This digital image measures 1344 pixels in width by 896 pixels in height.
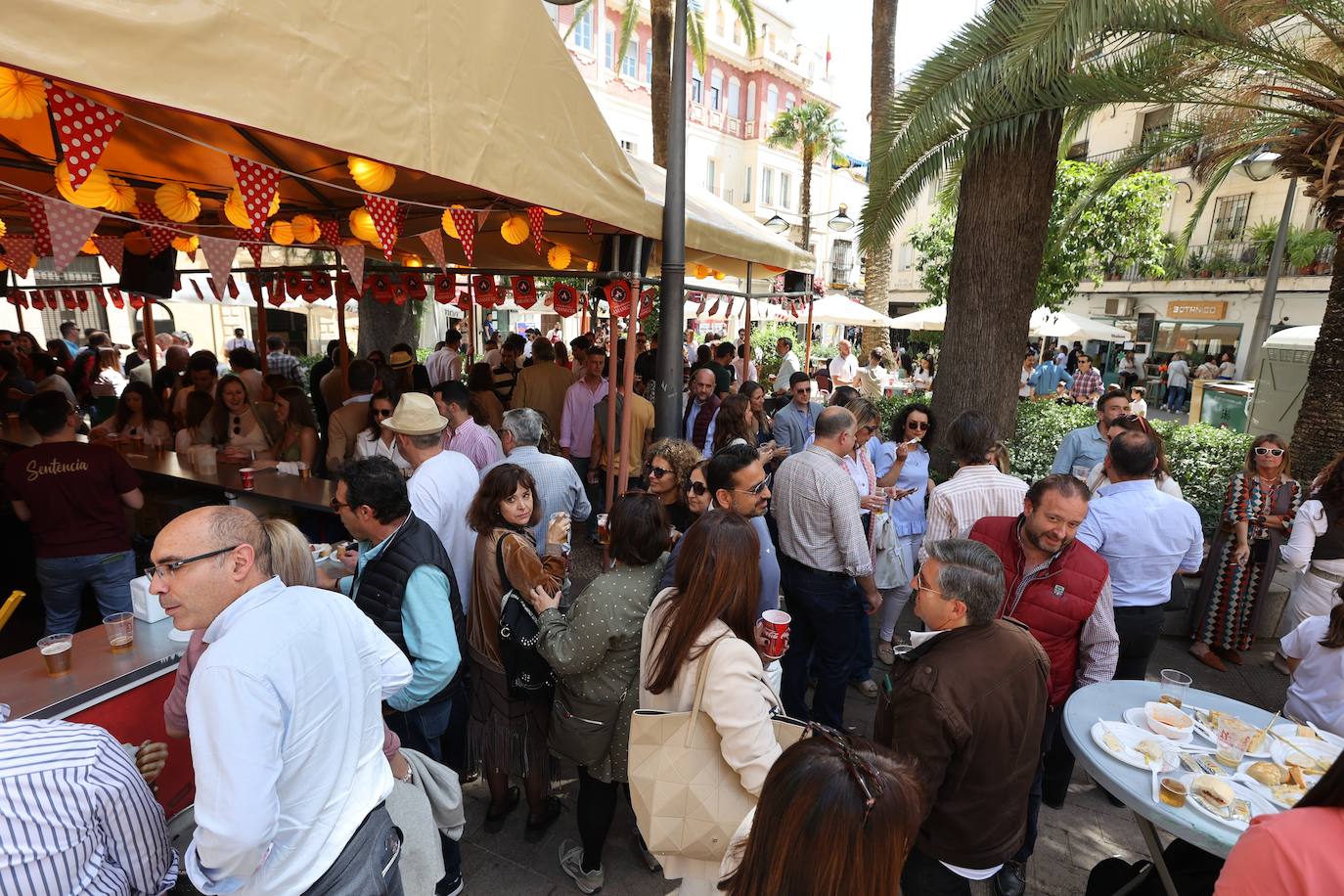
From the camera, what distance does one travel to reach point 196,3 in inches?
93.0

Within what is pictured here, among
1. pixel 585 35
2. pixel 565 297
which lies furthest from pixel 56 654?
pixel 585 35

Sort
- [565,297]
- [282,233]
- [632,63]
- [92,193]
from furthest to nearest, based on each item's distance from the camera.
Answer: [632,63] → [565,297] → [282,233] → [92,193]

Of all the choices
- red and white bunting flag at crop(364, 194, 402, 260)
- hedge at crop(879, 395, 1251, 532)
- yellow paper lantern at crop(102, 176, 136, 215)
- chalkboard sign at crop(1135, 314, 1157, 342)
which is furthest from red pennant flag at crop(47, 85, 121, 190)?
chalkboard sign at crop(1135, 314, 1157, 342)

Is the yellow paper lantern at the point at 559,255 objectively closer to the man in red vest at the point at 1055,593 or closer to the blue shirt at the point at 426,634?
the blue shirt at the point at 426,634

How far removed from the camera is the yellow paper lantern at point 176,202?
4629mm

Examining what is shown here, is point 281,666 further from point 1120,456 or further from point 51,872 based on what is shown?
point 1120,456

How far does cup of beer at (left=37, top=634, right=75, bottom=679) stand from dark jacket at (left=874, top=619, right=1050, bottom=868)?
3.10 m

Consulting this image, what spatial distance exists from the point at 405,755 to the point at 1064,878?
295 centimetres

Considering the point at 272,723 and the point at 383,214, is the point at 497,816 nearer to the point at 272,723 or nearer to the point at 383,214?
the point at 272,723

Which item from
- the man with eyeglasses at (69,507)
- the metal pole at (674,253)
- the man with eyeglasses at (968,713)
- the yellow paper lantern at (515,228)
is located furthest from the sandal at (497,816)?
the yellow paper lantern at (515,228)

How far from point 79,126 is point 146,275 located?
20.8 ft

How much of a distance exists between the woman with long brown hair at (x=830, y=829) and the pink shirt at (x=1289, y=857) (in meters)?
0.61

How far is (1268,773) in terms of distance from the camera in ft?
7.19

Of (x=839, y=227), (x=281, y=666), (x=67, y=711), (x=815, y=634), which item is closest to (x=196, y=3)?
(x=281, y=666)
